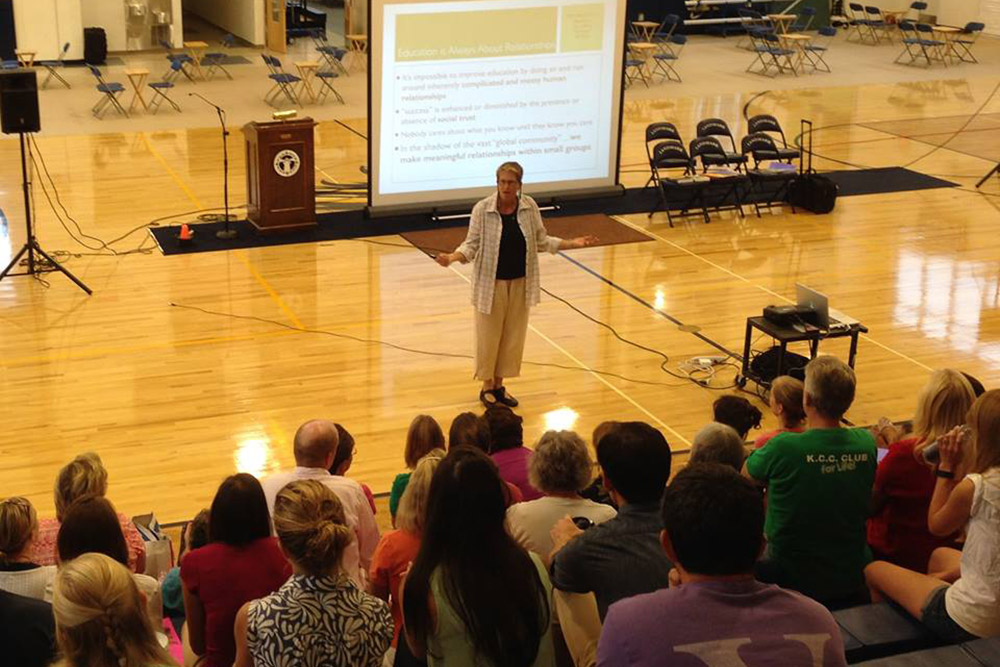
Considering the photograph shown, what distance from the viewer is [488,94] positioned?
39.1ft

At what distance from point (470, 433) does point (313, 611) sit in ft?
6.52

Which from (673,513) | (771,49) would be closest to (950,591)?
(673,513)

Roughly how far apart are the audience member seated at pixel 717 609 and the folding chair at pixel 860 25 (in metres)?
23.4

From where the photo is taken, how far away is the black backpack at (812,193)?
12688mm

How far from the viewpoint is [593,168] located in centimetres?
1273

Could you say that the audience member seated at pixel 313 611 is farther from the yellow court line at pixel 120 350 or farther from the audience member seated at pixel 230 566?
the yellow court line at pixel 120 350

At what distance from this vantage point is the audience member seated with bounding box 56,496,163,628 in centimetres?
383

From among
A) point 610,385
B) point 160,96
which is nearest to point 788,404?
point 610,385

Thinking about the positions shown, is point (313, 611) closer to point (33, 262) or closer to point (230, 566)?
point (230, 566)

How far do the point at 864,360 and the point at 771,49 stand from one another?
1314 centimetres

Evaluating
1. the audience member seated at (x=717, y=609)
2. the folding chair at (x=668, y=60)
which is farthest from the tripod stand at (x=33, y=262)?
the folding chair at (x=668, y=60)

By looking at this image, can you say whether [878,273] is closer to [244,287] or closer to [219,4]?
[244,287]

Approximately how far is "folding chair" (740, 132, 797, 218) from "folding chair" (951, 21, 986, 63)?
Result: 1127cm

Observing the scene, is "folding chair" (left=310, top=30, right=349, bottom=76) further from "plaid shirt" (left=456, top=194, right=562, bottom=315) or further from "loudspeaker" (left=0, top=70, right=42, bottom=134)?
"plaid shirt" (left=456, top=194, right=562, bottom=315)
